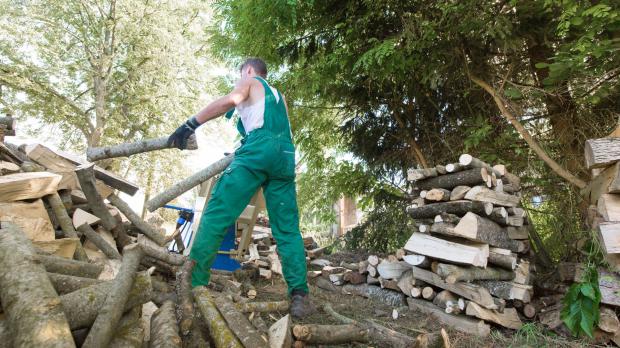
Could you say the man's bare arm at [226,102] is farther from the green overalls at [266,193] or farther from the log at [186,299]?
the log at [186,299]

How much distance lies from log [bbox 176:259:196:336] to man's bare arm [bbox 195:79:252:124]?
1102 millimetres

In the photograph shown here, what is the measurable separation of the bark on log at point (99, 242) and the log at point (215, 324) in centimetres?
120

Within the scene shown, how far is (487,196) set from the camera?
375cm

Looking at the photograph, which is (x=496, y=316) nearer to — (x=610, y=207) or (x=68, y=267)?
(x=610, y=207)

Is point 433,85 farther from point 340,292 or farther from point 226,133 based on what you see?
point 226,133

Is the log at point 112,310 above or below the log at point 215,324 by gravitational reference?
above

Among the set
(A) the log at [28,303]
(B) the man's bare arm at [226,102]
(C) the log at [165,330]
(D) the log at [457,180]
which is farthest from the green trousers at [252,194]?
(D) the log at [457,180]

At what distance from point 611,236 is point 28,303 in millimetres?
3628

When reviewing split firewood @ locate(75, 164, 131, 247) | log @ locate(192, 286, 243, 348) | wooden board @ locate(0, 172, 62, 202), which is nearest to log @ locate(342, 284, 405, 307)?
log @ locate(192, 286, 243, 348)

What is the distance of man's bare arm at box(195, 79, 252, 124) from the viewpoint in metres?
2.92

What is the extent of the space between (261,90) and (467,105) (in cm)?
341

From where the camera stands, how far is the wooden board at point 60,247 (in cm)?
250

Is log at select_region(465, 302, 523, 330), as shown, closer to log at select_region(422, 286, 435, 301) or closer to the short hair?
log at select_region(422, 286, 435, 301)

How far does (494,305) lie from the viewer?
3.41 metres
